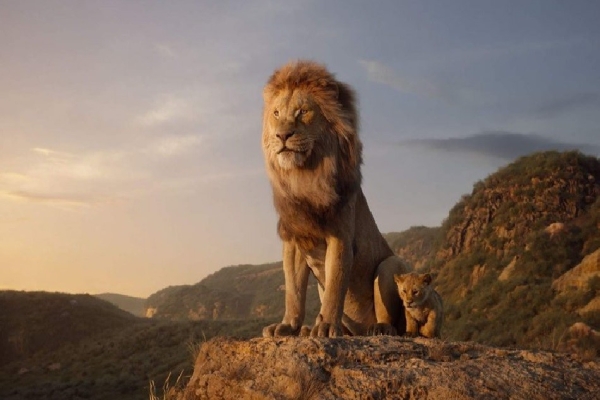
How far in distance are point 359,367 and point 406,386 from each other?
41 centimetres

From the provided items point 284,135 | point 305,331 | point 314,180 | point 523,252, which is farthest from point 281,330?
point 523,252

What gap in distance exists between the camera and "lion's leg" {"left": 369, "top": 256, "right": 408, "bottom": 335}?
6.84 m

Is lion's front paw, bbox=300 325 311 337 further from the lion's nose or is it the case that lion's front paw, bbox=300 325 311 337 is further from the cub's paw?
the lion's nose

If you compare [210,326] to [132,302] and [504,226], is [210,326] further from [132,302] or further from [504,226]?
[132,302]

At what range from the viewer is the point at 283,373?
4797mm

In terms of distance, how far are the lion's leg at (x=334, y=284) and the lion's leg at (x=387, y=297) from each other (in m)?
0.79

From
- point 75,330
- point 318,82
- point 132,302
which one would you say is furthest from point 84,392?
point 132,302

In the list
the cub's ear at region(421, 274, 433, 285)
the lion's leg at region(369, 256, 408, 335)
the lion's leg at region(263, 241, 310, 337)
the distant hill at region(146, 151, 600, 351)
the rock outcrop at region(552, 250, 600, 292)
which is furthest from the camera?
the rock outcrop at region(552, 250, 600, 292)

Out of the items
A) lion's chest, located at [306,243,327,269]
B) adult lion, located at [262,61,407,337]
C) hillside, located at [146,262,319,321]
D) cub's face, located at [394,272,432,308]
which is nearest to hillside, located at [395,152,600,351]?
cub's face, located at [394,272,432,308]

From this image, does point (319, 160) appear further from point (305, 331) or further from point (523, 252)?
point (523, 252)

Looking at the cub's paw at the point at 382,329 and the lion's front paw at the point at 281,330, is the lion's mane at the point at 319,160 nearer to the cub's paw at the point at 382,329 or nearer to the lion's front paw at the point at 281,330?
the lion's front paw at the point at 281,330

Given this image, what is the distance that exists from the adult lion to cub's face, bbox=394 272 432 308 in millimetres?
368

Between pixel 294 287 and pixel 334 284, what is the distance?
21.6 inches

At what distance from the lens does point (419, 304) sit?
6.62m
